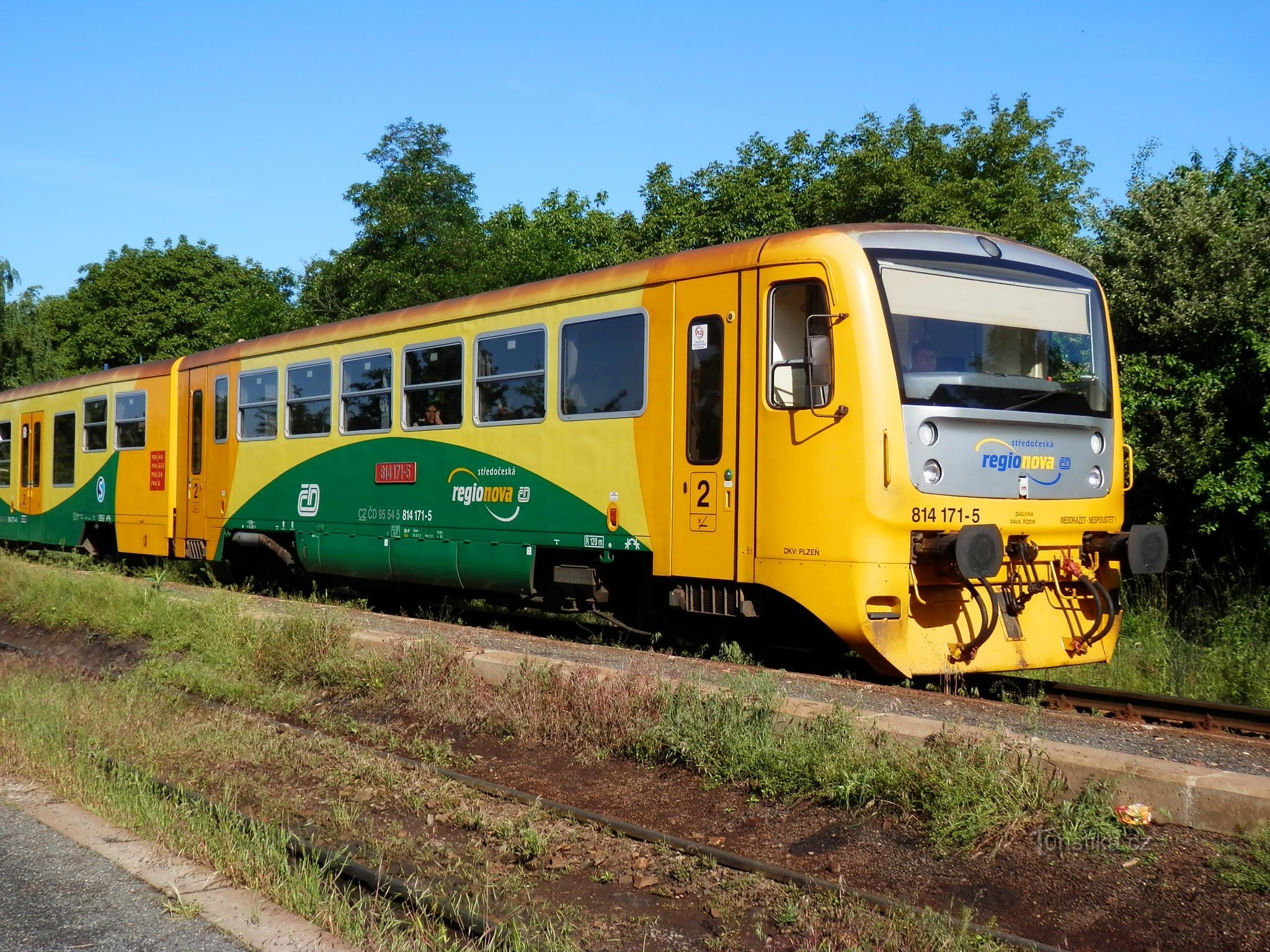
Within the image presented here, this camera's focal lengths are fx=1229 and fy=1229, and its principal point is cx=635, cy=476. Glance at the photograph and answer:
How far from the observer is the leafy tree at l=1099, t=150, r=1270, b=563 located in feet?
40.5

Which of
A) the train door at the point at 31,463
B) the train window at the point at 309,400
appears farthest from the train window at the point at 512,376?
the train door at the point at 31,463

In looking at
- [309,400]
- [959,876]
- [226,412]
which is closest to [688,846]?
[959,876]

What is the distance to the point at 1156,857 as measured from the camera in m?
4.65

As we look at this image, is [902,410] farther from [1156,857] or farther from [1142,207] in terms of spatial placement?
[1142,207]

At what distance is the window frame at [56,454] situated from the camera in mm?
18734

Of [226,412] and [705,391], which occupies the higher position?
[226,412]

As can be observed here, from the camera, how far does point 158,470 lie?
16297 mm

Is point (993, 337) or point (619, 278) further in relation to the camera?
point (619, 278)

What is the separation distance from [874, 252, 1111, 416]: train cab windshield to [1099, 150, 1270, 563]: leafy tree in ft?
12.5

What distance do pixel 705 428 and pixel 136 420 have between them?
10989 millimetres

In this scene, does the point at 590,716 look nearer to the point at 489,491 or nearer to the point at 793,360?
the point at 793,360

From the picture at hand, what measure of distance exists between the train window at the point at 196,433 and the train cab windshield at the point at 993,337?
1014cm

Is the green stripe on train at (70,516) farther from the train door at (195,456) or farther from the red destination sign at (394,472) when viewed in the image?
the red destination sign at (394,472)

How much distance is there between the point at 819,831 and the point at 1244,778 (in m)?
1.73
